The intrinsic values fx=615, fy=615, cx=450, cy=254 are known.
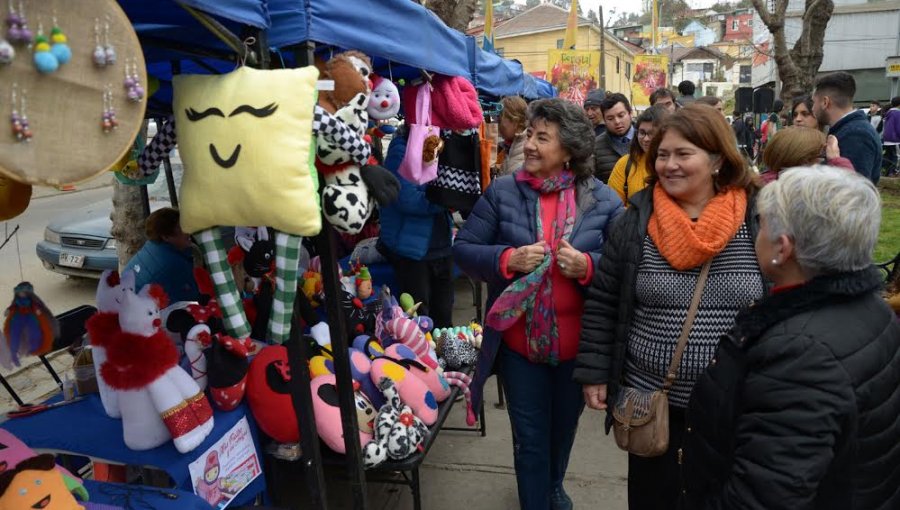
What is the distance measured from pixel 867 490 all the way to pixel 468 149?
280 centimetres

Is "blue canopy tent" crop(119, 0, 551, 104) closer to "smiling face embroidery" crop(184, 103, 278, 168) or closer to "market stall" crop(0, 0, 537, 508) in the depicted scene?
"market stall" crop(0, 0, 537, 508)

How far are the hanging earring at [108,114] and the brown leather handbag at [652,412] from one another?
1663mm

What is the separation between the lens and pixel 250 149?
1661mm

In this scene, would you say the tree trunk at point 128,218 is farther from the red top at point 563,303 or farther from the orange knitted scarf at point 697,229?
the orange knitted scarf at point 697,229

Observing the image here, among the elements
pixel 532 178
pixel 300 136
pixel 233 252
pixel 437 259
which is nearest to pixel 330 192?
pixel 300 136

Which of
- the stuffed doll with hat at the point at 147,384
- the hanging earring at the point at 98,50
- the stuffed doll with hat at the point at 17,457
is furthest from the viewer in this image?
the stuffed doll with hat at the point at 147,384

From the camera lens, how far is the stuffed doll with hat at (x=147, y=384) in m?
2.20

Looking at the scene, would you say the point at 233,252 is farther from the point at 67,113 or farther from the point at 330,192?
the point at 67,113

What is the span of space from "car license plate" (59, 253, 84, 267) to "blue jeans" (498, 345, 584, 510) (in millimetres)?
5966

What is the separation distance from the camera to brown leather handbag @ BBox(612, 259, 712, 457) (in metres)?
1.94

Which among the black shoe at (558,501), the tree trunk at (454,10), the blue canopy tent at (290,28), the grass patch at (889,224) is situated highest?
the tree trunk at (454,10)

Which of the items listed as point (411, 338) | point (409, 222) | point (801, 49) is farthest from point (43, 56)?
point (801, 49)

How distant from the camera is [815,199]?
1376mm

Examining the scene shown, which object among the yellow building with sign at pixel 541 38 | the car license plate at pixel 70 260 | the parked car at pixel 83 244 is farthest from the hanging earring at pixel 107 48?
the yellow building with sign at pixel 541 38
